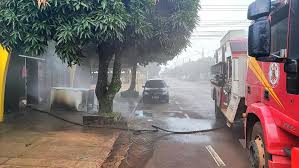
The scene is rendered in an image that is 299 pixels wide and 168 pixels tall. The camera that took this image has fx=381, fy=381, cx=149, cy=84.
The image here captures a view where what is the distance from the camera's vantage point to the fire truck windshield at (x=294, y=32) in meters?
3.76

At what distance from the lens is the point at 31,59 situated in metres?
18.5

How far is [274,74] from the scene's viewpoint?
5.00 meters

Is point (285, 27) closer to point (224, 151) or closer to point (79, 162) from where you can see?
point (79, 162)

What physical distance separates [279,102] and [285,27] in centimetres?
95

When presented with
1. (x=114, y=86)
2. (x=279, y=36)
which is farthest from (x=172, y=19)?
(x=279, y=36)

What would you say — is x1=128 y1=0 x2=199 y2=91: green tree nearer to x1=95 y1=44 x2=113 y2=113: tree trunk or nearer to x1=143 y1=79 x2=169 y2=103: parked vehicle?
x1=95 y1=44 x2=113 y2=113: tree trunk

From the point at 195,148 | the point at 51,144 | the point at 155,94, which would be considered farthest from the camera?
the point at 155,94

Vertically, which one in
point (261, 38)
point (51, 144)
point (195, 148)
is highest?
point (261, 38)

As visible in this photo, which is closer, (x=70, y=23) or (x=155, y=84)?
(x=70, y=23)

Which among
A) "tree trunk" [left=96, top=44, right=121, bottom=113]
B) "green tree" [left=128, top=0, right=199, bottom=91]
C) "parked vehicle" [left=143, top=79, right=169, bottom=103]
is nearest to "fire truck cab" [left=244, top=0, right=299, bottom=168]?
"green tree" [left=128, top=0, right=199, bottom=91]

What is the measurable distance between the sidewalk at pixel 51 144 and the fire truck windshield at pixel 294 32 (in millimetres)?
5052

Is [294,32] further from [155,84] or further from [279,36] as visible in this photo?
[155,84]

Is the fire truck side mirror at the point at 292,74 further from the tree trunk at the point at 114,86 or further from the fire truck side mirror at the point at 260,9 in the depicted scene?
the tree trunk at the point at 114,86

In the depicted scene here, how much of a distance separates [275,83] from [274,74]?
0.44ft
